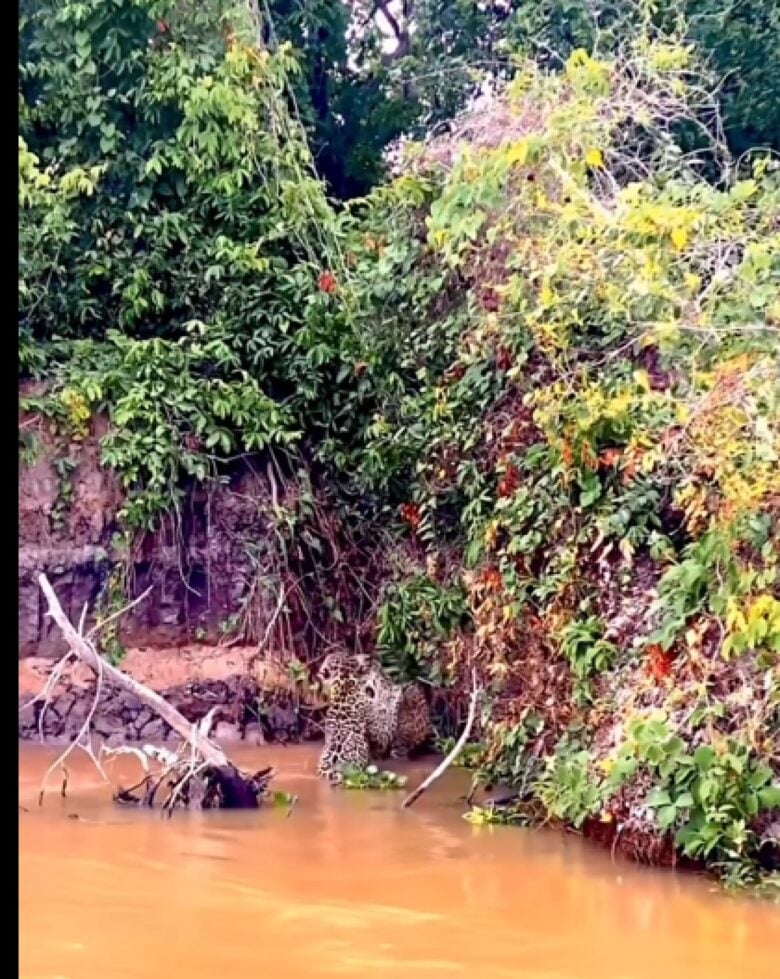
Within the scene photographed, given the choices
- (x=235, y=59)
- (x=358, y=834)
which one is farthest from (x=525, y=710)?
(x=235, y=59)

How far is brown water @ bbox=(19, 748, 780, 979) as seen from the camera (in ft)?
12.9

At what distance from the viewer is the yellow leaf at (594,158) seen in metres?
5.96

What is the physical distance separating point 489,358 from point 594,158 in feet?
4.36

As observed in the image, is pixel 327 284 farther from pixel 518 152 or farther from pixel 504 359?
pixel 518 152

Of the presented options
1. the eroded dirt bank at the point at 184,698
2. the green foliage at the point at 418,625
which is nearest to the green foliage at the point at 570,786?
the green foliage at the point at 418,625

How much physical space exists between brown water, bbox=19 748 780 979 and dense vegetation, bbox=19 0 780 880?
425mm

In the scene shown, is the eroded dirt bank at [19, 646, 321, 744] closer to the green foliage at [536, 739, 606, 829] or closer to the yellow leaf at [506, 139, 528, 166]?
the green foliage at [536, 739, 606, 829]

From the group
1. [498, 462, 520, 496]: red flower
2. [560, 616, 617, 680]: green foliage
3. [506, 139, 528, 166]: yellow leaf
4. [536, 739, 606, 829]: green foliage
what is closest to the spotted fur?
[536, 739, 606, 829]: green foliage

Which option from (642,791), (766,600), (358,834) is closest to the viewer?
(766,600)

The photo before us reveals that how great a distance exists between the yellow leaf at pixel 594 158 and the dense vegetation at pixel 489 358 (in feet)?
0.17

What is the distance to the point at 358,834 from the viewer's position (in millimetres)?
5750

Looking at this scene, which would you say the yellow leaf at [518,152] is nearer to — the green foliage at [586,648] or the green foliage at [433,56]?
the green foliage at [586,648]

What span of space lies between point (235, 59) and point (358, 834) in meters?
5.48

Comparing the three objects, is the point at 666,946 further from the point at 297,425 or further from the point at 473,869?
the point at 297,425
